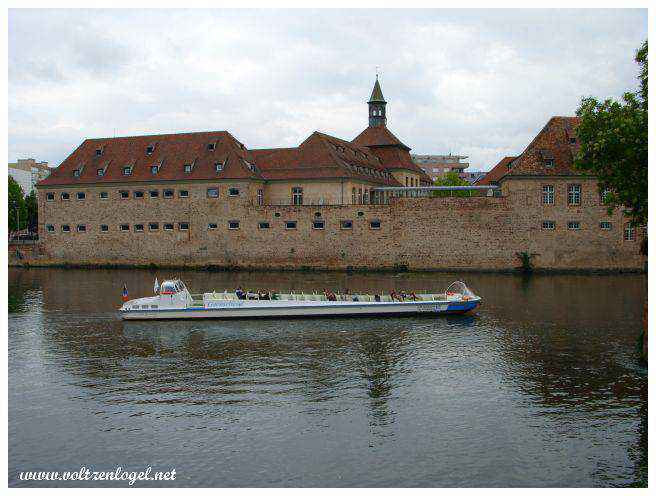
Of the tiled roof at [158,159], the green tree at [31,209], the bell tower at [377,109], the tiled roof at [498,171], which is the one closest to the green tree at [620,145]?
the tiled roof at [158,159]

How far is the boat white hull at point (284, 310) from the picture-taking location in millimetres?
40438

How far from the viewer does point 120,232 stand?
3007 inches

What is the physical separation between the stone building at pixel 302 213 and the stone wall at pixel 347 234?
11cm

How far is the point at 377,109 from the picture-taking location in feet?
328

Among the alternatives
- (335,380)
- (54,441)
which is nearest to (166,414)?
(54,441)

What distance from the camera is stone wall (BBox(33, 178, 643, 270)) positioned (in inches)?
2552

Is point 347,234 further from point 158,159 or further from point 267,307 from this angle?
point 267,307

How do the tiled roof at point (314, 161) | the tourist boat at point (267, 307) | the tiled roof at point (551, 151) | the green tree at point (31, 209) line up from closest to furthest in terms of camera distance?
the tourist boat at point (267, 307) → the tiled roof at point (551, 151) → the tiled roof at point (314, 161) → the green tree at point (31, 209)

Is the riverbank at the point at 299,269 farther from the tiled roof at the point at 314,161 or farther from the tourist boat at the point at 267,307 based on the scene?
the tourist boat at the point at 267,307

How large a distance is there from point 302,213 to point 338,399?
4742cm

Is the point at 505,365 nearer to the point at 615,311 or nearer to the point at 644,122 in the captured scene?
the point at 644,122

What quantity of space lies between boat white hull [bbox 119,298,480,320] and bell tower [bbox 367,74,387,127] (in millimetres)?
62881

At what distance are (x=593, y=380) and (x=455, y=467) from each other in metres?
10.3

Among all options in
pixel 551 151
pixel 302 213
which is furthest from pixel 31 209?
pixel 551 151
